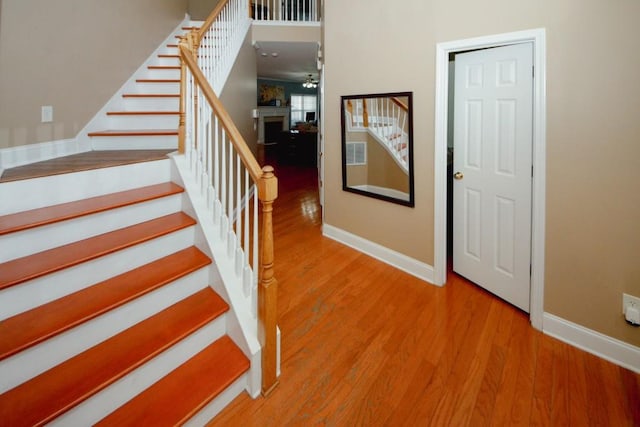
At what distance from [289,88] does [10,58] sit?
38.8 feet

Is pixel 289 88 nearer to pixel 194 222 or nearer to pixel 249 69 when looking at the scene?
pixel 249 69

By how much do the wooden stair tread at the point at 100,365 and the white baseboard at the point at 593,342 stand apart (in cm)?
212

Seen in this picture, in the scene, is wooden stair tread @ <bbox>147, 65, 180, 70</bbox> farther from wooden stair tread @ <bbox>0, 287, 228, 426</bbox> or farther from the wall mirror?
wooden stair tread @ <bbox>0, 287, 228, 426</bbox>

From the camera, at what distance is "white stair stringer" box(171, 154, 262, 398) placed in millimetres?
1676

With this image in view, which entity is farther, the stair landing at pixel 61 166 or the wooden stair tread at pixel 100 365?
the stair landing at pixel 61 166

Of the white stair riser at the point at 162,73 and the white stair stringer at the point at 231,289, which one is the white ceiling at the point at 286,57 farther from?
the white stair stringer at the point at 231,289

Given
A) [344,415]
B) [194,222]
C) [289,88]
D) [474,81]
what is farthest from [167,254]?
[289,88]

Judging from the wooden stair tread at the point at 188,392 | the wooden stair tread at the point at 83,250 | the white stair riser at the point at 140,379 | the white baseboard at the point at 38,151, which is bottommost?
the wooden stair tread at the point at 188,392

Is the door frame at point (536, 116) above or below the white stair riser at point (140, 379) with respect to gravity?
above

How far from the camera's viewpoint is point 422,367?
1.91 meters

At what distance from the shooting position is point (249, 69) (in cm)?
569

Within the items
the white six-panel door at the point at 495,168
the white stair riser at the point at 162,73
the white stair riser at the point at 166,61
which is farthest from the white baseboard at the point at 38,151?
the white six-panel door at the point at 495,168

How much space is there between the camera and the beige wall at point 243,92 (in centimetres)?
445

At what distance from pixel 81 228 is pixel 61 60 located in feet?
6.37
